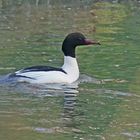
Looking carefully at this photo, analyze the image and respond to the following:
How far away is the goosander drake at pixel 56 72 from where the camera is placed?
15.5m

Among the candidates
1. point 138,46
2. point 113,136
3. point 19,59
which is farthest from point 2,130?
point 138,46

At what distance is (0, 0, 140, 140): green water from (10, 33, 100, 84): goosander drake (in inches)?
15.8

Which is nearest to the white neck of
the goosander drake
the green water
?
the goosander drake

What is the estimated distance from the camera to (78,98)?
1412 centimetres

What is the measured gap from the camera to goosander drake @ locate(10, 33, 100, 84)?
50.9 feet

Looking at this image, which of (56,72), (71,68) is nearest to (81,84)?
(56,72)

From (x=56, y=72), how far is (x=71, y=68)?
2.23 ft

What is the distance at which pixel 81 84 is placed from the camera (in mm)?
15719

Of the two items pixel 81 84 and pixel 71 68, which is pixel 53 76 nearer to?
pixel 81 84

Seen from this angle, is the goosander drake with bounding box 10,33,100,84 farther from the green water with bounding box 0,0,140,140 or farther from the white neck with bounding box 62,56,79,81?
the green water with bounding box 0,0,140,140

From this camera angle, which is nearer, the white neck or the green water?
the green water

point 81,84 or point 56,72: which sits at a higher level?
point 56,72

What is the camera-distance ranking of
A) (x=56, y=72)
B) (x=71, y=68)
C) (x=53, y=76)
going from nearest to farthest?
(x=53, y=76) → (x=56, y=72) → (x=71, y=68)

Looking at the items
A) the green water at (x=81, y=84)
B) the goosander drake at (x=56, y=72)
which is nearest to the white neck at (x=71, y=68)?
the goosander drake at (x=56, y=72)
